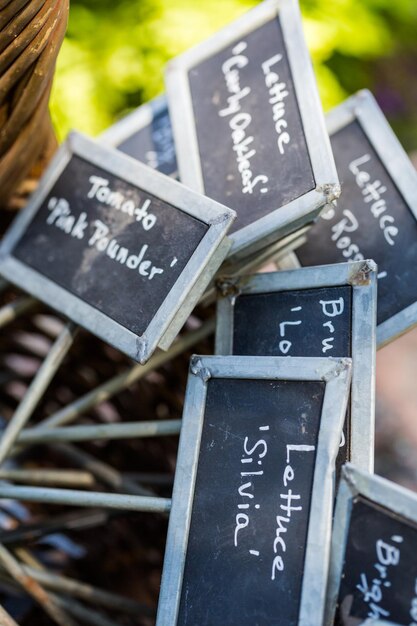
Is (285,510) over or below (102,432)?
below

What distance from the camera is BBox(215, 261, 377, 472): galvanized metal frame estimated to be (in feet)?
2.76

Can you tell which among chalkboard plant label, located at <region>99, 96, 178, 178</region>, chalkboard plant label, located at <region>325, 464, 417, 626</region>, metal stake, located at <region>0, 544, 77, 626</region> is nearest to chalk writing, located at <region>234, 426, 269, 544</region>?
chalkboard plant label, located at <region>325, 464, 417, 626</region>

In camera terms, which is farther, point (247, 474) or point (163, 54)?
point (163, 54)

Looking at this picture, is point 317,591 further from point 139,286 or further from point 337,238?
point 337,238

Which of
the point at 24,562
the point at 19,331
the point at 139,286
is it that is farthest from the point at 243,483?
the point at 19,331

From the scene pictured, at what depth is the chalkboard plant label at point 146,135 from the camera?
3.92 feet

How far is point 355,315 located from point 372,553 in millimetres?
291

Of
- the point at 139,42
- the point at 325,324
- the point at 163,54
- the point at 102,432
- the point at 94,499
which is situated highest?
the point at 139,42

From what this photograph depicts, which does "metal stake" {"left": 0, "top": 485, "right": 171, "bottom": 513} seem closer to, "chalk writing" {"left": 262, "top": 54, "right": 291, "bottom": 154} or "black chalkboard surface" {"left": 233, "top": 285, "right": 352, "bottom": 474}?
"black chalkboard surface" {"left": 233, "top": 285, "right": 352, "bottom": 474}

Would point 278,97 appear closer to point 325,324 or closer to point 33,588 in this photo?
point 325,324

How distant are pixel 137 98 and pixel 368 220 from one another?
122 centimetres

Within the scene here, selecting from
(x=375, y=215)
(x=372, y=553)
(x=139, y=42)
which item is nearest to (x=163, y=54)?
(x=139, y=42)

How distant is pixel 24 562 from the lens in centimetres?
121

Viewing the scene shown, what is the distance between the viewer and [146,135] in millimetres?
1234
